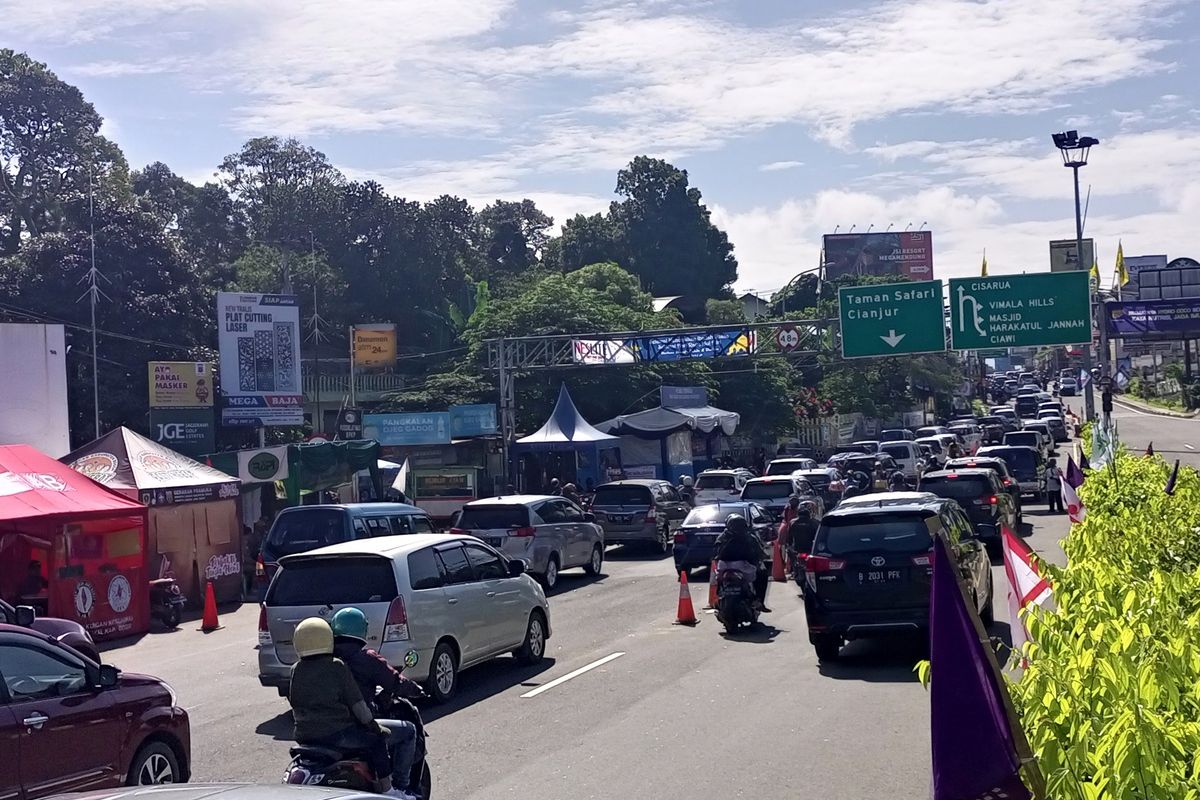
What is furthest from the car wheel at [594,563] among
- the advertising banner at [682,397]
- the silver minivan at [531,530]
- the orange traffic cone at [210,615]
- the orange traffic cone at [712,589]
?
the advertising banner at [682,397]

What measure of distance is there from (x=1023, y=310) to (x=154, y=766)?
30.2 meters

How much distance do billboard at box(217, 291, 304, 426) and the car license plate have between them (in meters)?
26.4

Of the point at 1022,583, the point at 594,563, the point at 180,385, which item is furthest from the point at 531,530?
the point at 180,385

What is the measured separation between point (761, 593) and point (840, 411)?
56770 millimetres

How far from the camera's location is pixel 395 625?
12180 mm

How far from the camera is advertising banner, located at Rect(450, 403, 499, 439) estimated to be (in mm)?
40312

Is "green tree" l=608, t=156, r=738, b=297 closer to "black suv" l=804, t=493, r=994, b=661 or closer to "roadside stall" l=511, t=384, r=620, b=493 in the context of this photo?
"roadside stall" l=511, t=384, r=620, b=493

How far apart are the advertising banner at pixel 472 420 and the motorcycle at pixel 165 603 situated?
61.9 feet

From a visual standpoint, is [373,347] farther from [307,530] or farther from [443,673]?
[443,673]

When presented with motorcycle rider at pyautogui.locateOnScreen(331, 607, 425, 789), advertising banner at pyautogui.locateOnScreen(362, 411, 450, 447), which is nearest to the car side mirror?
motorcycle rider at pyautogui.locateOnScreen(331, 607, 425, 789)

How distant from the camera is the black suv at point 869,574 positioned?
44.4 feet

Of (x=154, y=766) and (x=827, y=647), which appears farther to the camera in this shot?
(x=827, y=647)

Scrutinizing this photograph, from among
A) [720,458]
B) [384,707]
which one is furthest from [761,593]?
[720,458]

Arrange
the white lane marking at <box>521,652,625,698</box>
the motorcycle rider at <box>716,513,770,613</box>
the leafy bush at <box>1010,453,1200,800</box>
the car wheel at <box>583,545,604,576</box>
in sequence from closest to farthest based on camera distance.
Answer: the leafy bush at <box>1010,453,1200,800</box>, the white lane marking at <box>521,652,625,698</box>, the motorcycle rider at <box>716,513,770,613</box>, the car wheel at <box>583,545,604,576</box>
